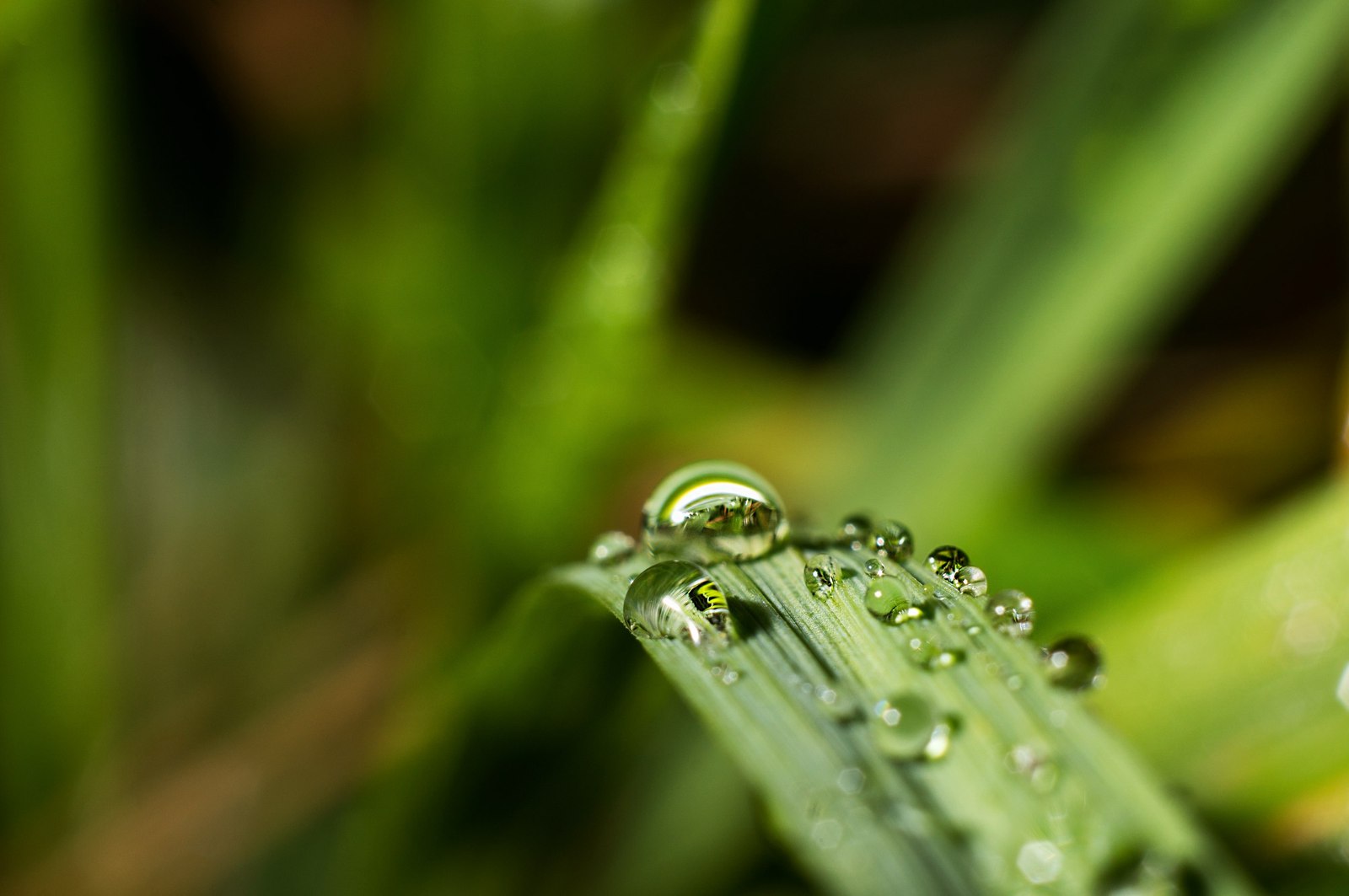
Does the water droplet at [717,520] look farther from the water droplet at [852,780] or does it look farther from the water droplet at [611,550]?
the water droplet at [852,780]

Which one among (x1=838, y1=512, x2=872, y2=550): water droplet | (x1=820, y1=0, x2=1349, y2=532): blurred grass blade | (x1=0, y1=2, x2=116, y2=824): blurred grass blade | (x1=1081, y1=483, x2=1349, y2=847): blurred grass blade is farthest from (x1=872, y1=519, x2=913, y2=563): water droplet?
(x1=0, y1=2, x2=116, y2=824): blurred grass blade

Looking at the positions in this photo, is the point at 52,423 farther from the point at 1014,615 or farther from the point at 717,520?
the point at 1014,615

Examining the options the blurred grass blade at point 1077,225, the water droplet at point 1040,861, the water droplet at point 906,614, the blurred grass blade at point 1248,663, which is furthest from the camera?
the blurred grass blade at point 1077,225

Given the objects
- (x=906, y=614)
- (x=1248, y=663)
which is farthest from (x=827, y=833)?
(x=1248, y=663)

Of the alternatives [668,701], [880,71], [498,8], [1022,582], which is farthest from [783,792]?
[880,71]

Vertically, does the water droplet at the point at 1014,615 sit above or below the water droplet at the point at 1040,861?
above

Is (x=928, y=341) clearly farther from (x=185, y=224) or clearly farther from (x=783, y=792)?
(x=185, y=224)

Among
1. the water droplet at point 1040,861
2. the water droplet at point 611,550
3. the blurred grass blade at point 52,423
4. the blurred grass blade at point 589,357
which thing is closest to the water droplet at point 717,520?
the water droplet at point 611,550
